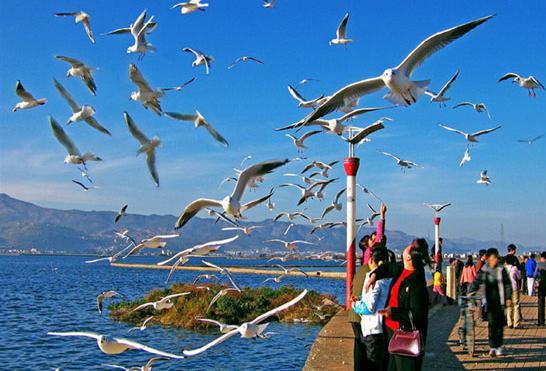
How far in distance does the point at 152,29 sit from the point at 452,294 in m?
10.6

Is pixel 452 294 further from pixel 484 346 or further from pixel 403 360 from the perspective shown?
pixel 403 360

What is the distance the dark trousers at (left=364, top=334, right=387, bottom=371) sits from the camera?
21.1ft

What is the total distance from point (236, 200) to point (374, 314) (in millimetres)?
2596

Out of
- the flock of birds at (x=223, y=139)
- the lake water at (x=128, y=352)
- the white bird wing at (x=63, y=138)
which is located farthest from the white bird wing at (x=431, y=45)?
the lake water at (x=128, y=352)

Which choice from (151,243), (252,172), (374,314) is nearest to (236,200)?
(252,172)

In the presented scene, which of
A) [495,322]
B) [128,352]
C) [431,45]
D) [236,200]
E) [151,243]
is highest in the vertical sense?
[431,45]

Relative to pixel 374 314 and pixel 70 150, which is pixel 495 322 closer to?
pixel 374 314

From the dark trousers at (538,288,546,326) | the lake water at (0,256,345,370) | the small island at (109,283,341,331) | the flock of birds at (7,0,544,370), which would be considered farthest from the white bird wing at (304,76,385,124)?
the small island at (109,283,341,331)

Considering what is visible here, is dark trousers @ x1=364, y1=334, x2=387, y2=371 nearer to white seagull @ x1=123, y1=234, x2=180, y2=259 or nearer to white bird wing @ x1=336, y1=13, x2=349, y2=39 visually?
white seagull @ x1=123, y1=234, x2=180, y2=259

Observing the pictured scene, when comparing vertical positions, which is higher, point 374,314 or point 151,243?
point 151,243

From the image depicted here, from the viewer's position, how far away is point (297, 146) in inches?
549

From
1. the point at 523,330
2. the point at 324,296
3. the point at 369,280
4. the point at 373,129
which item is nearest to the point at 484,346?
the point at 523,330

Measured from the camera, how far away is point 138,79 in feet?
33.4

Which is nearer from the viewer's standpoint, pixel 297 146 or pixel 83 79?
pixel 83 79
